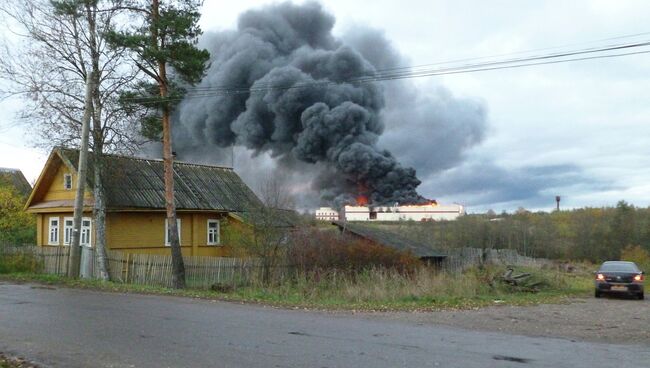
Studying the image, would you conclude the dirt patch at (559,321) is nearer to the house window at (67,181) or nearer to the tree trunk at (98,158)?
the tree trunk at (98,158)

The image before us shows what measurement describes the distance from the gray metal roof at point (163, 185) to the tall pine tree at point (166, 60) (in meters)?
3.47

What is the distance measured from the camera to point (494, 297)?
20.5 meters

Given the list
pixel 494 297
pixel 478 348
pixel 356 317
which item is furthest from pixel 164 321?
pixel 494 297

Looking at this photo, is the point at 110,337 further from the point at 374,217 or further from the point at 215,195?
the point at 374,217

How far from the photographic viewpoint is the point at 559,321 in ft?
47.3

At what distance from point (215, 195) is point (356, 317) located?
70.2 ft

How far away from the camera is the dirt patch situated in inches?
473

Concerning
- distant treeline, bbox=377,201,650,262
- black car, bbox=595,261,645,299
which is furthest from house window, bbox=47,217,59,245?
distant treeline, bbox=377,201,650,262

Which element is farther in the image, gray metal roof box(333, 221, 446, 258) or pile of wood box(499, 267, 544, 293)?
gray metal roof box(333, 221, 446, 258)

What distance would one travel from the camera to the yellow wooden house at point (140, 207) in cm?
2892

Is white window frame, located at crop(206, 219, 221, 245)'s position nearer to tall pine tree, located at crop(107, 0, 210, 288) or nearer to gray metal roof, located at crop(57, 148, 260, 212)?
gray metal roof, located at crop(57, 148, 260, 212)

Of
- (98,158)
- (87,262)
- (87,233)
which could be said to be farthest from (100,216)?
(87,233)

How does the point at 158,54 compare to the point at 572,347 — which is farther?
the point at 158,54

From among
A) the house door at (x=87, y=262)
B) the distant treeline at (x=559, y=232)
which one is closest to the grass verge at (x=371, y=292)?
the house door at (x=87, y=262)
